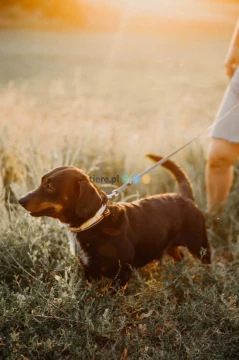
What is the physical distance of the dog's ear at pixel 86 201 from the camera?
2.57 meters

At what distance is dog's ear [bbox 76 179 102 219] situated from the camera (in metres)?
2.57

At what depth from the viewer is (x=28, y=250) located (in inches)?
120

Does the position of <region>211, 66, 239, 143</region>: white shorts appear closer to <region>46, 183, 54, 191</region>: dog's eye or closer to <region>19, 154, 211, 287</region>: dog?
<region>19, 154, 211, 287</region>: dog

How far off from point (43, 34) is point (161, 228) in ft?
26.5

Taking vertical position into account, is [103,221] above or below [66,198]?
below

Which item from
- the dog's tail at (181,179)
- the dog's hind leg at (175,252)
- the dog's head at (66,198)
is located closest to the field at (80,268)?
Answer: the dog's hind leg at (175,252)

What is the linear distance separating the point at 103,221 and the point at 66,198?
10.7 inches

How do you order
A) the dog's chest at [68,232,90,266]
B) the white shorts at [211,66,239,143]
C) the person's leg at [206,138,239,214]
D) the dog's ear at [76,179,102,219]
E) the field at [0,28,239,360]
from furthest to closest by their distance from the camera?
1. the person's leg at [206,138,239,214]
2. the white shorts at [211,66,239,143]
3. the dog's chest at [68,232,90,266]
4. the dog's ear at [76,179,102,219]
5. the field at [0,28,239,360]

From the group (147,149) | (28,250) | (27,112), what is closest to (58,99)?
(27,112)

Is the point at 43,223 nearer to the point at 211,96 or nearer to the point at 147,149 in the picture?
the point at 147,149

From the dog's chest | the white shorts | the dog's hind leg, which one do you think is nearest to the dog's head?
the dog's chest

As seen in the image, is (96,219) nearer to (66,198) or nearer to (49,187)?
(66,198)

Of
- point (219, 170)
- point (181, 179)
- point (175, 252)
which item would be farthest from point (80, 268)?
point (219, 170)

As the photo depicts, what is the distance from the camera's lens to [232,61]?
3619mm
